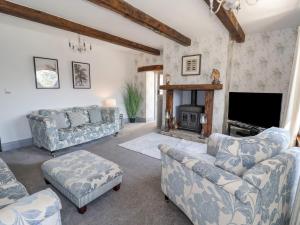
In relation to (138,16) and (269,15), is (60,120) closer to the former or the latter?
(138,16)

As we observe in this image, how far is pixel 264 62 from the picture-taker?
3543 mm

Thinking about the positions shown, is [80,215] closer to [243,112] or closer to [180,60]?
[243,112]

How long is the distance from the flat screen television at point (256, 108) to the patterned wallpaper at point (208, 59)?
384mm

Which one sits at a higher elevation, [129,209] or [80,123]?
[80,123]

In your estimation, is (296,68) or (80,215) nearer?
(80,215)

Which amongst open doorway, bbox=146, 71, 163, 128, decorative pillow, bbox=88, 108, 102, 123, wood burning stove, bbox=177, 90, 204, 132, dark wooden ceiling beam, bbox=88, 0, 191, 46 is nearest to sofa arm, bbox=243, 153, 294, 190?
dark wooden ceiling beam, bbox=88, 0, 191, 46

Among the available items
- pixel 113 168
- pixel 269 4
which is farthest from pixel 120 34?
pixel 113 168

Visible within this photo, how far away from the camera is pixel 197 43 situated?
162 inches

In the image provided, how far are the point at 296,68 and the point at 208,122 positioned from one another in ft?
6.44

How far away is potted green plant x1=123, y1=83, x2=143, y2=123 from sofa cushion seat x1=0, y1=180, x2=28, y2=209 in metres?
4.57

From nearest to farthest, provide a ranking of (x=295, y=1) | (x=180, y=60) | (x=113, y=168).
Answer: (x=113, y=168), (x=295, y=1), (x=180, y=60)

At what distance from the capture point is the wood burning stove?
433 centimetres

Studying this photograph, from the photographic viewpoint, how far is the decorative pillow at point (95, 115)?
14.0 feet

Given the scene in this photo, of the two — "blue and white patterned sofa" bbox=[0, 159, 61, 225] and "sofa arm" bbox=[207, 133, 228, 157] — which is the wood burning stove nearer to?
"sofa arm" bbox=[207, 133, 228, 157]
